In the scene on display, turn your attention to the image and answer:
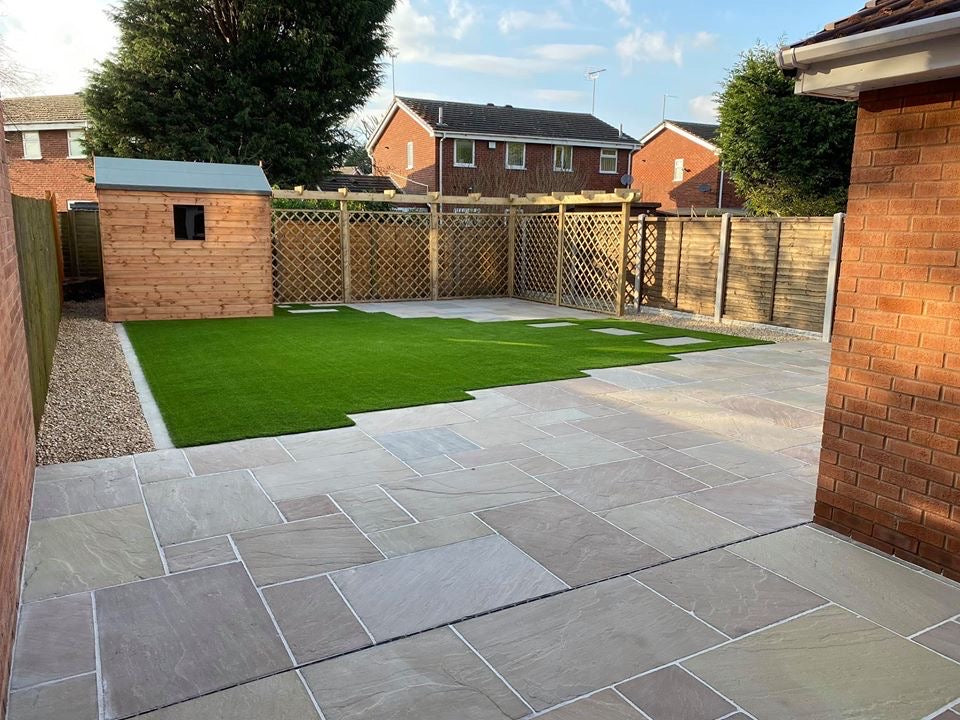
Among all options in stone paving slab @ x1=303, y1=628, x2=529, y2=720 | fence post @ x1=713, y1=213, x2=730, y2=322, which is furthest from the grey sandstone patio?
fence post @ x1=713, y1=213, x2=730, y2=322

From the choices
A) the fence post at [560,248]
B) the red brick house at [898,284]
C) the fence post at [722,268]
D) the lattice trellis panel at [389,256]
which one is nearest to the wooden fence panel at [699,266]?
the fence post at [722,268]

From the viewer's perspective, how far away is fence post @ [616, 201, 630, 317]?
1047 centimetres

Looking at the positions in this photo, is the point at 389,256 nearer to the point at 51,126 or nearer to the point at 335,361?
the point at 335,361

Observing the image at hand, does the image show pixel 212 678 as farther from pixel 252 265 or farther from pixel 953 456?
pixel 252 265

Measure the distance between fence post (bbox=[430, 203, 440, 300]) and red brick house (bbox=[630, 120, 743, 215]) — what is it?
13.6 metres

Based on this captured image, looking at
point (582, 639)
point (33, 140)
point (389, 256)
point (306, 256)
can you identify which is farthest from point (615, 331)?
point (33, 140)

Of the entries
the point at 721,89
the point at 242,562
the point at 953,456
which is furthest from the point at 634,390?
the point at 721,89

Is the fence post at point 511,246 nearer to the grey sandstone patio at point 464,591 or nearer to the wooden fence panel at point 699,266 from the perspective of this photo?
the wooden fence panel at point 699,266

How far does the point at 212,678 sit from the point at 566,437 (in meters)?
→ 2.77

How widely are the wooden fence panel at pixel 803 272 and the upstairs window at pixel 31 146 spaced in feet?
75.9

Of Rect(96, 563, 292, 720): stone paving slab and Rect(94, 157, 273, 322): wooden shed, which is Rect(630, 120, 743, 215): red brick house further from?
Rect(96, 563, 292, 720): stone paving slab

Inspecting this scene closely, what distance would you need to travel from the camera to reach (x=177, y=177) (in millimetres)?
9703

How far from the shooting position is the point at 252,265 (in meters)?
10.1

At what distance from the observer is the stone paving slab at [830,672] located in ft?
6.25
